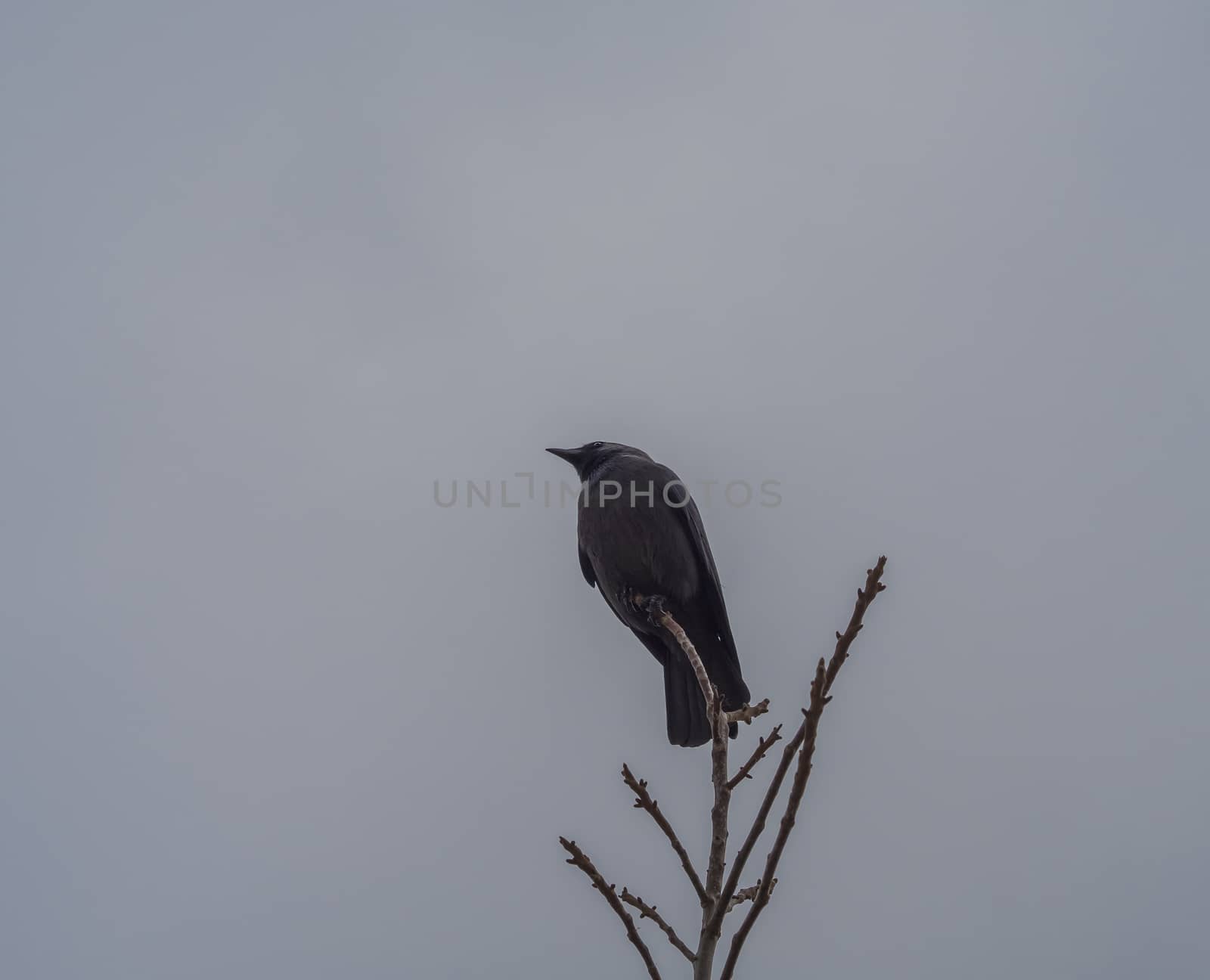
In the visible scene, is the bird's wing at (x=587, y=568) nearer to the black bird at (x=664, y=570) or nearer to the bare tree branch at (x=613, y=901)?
the black bird at (x=664, y=570)

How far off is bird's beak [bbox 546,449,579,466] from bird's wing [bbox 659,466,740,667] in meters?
0.99

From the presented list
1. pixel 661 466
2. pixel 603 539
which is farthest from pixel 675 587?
pixel 661 466

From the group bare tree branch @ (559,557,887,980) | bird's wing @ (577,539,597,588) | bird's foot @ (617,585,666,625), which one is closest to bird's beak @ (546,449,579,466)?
bird's wing @ (577,539,597,588)

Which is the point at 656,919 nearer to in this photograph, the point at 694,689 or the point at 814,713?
the point at 814,713

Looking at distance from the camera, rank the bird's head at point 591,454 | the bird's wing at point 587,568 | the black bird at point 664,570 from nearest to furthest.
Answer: the black bird at point 664,570 < the bird's wing at point 587,568 < the bird's head at point 591,454

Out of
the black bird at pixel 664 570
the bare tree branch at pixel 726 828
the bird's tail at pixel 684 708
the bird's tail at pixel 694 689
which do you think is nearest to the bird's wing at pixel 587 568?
the black bird at pixel 664 570

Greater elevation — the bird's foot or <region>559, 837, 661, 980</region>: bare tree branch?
the bird's foot

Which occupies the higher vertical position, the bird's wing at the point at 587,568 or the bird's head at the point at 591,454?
the bird's head at the point at 591,454

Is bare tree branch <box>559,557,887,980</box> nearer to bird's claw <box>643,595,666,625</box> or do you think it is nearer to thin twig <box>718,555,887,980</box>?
thin twig <box>718,555,887,980</box>

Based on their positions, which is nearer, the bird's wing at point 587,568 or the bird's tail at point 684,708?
the bird's tail at point 684,708

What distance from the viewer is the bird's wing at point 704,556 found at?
5.73 meters

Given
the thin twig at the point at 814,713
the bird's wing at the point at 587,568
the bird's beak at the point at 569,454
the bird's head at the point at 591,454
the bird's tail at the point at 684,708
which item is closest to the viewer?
the thin twig at the point at 814,713

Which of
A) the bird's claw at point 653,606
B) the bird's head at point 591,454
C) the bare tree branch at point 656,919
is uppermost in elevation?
the bird's head at point 591,454

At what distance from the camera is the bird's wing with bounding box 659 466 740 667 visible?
5.73 meters
